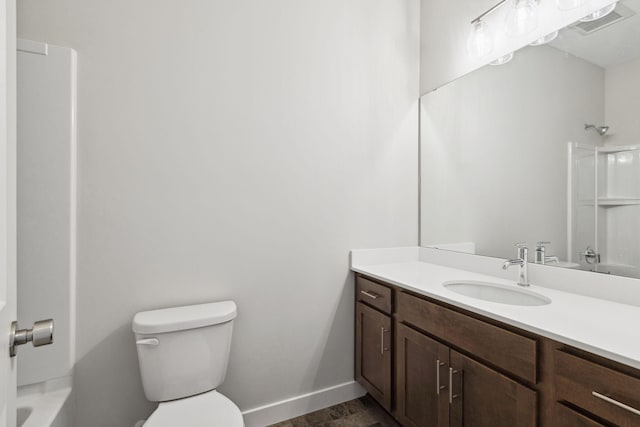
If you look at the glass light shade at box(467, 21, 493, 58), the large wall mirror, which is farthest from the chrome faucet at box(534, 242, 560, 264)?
the glass light shade at box(467, 21, 493, 58)

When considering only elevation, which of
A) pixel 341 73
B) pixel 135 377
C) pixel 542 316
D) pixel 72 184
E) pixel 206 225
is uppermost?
pixel 341 73

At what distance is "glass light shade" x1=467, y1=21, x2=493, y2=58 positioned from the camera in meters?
1.68

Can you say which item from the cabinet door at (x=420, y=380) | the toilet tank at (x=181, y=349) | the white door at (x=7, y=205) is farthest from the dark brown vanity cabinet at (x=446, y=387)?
the white door at (x=7, y=205)

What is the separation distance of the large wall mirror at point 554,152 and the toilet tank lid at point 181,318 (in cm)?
138

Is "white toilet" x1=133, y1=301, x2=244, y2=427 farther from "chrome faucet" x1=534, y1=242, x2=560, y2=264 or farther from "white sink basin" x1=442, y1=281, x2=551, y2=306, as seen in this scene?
"chrome faucet" x1=534, y1=242, x2=560, y2=264

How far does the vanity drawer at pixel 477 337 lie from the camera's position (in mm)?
968

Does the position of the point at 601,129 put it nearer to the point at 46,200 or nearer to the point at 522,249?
the point at 522,249

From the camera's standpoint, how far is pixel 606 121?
123 cm

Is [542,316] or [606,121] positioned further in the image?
[606,121]

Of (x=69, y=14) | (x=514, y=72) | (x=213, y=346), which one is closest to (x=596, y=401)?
(x=213, y=346)

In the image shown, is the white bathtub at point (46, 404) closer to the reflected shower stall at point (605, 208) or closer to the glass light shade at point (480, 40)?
the reflected shower stall at point (605, 208)

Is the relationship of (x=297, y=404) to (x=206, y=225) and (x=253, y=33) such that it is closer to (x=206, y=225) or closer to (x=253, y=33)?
(x=206, y=225)

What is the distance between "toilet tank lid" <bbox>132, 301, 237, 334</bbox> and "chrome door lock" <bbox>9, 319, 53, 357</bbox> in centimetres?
64

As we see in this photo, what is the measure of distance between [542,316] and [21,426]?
5.98 ft
